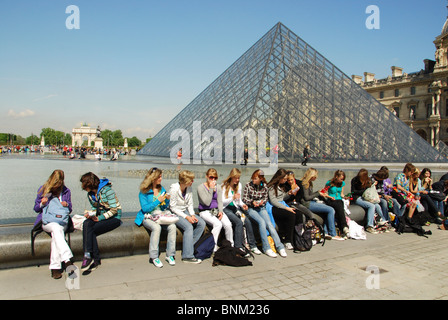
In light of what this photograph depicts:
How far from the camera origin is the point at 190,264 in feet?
12.3

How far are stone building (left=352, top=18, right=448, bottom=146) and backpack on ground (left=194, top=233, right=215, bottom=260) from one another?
165ft

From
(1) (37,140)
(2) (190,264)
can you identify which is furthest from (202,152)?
(1) (37,140)

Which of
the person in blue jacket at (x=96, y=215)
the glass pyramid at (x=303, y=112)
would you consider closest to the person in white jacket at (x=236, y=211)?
the person in blue jacket at (x=96, y=215)

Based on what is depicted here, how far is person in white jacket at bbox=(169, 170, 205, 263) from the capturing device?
12.8ft

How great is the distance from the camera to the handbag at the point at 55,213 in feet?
11.4

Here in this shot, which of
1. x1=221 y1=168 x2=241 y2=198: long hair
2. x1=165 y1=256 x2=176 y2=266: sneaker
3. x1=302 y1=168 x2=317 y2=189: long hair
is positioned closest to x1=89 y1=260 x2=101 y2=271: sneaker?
x1=165 y1=256 x2=176 y2=266: sneaker

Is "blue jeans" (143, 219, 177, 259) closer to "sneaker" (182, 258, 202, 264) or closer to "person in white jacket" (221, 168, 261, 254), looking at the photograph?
"sneaker" (182, 258, 202, 264)

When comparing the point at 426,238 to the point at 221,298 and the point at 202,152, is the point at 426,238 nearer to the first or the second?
the point at 221,298

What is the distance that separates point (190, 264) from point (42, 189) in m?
1.73

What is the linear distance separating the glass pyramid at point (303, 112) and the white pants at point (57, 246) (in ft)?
49.8

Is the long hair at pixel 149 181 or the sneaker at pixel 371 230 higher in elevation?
the long hair at pixel 149 181

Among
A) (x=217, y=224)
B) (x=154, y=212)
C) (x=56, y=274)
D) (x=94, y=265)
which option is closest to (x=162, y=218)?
(x=154, y=212)

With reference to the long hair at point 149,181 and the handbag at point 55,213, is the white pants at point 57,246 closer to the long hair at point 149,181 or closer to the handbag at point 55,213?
the handbag at point 55,213

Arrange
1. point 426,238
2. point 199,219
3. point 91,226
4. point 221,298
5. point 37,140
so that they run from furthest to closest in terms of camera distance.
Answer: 1. point 37,140
2. point 426,238
3. point 199,219
4. point 91,226
5. point 221,298
